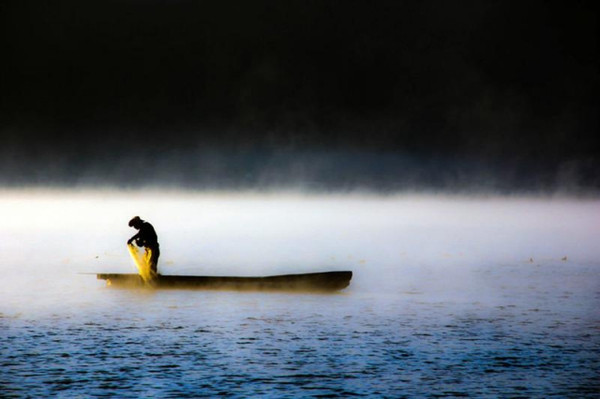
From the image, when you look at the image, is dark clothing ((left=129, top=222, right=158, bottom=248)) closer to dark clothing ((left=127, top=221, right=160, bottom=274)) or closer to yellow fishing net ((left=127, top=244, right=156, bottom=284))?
dark clothing ((left=127, top=221, right=160, bottom=274))

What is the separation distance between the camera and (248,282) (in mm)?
36281

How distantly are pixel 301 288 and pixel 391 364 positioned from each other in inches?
473

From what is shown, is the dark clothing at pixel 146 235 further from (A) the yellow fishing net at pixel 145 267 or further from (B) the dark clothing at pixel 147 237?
(A) the yellow fishing net at pixel 145 267

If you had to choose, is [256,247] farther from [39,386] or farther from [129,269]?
[39,386]

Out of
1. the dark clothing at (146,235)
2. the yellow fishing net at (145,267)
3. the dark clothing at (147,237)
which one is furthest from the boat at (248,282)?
the dark clothing at (146,235)

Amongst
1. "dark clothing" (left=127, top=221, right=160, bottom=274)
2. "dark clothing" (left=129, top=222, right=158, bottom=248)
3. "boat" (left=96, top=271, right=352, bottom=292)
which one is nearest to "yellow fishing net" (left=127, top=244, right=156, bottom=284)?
"boat" (left=96, top=271, right=352, bottom=292)

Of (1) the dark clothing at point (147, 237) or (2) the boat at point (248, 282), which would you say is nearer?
(1) the dark clothing at point (147, 237)

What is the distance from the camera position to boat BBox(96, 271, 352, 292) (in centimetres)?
3578

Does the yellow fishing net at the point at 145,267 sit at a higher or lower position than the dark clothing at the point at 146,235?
lower

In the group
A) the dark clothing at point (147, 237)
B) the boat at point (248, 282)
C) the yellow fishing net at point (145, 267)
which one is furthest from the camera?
the boat at point (248, 282)

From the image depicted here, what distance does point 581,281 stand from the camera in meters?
55.0

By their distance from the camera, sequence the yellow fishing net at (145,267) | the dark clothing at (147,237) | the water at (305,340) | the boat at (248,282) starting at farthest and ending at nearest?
the boat at (248,282) → the yellow fishing net at (145,267) → the dark clothing at (147,237) → the water at (305,340)

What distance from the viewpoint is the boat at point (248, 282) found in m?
35.8

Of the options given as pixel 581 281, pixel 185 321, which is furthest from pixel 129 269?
pixel 185 321
